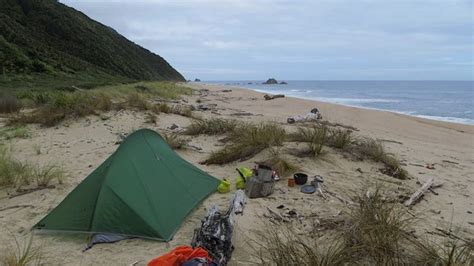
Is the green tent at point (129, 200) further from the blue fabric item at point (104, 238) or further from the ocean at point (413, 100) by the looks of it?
the ocean at point (413, 100)

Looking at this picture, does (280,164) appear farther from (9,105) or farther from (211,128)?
(9,105)

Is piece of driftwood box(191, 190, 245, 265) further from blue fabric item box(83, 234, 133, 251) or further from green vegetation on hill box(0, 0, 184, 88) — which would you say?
green vegetation on hill box(0, 0, 184, 88)

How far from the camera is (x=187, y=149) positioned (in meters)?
7.74

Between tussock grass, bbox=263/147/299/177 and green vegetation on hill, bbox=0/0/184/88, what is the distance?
69.2 ft

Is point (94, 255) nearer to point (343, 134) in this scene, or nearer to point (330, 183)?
point (330, 183)

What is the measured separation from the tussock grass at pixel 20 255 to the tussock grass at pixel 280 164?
130 inches

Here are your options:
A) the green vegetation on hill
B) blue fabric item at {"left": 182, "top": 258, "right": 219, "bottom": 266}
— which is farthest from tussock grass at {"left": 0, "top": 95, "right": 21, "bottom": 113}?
the green vegetation on hill

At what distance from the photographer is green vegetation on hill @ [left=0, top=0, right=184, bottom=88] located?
1150 inches

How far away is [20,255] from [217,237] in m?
1.78

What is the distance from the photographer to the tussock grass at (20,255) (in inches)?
130

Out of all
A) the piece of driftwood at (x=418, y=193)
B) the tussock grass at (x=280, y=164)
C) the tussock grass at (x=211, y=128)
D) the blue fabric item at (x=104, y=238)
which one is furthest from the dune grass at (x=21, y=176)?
the piece of driftwood at (x=418, y=193)

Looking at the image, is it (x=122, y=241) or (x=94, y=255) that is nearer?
(x=94, y=255)

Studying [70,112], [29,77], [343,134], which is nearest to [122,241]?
[343,134]

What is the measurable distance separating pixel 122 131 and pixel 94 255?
20.4 ft
